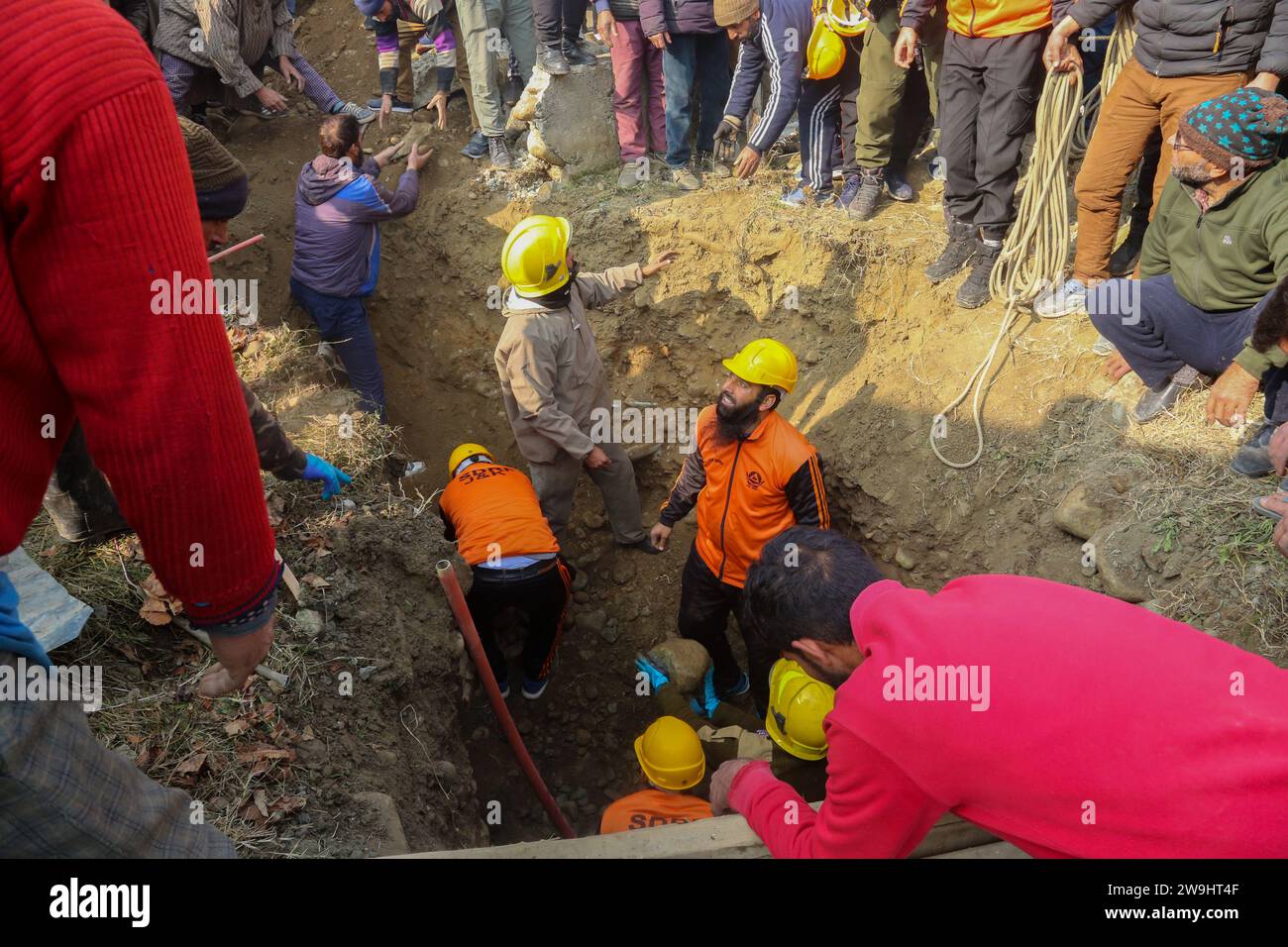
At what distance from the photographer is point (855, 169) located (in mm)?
6125

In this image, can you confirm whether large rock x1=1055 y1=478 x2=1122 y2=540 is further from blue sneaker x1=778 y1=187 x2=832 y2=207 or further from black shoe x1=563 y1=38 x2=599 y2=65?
black shoe x1=563 y1=38 x2=599 y2=65

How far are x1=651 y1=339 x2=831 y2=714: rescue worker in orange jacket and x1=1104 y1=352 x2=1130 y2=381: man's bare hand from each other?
66.2 inches

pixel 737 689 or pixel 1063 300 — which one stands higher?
pixel 1063 300

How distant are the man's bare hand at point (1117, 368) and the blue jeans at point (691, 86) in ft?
11.7

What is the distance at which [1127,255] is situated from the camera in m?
5.13

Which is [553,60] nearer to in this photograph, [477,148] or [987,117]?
[477,148]

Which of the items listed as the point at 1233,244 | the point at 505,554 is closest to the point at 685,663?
the point at 505,554

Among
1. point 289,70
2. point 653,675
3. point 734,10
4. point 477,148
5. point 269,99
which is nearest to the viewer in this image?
point 653,675

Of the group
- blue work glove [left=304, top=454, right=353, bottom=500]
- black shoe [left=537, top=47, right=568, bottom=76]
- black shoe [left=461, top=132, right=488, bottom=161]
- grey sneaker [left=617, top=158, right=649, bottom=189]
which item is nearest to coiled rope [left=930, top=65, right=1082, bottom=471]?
grey sneaker [left=617, top=158, right=649, bottom=189]

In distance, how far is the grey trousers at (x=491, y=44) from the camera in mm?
6699

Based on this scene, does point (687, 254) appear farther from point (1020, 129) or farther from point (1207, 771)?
point (1207, 771)

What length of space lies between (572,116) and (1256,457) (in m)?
5.27

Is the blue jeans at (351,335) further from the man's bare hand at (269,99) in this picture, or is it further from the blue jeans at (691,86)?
the blue jeans at (691,86)

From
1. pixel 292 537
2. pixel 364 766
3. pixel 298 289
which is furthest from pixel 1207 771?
pixel 298 289
